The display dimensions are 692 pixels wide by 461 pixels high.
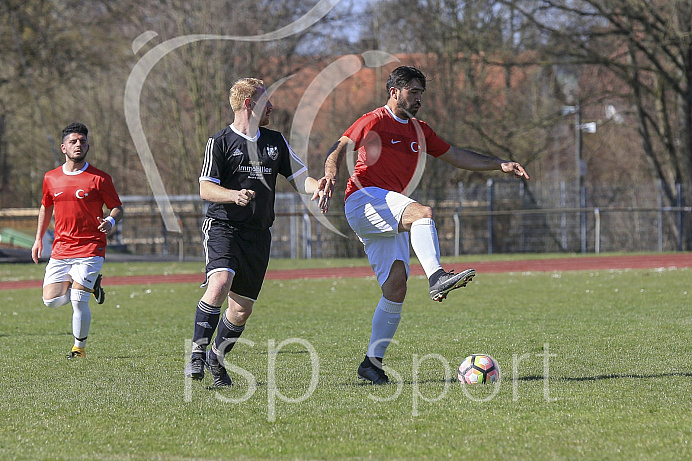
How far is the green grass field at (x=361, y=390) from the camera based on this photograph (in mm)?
4168

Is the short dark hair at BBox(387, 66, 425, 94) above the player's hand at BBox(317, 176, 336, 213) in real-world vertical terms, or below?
above

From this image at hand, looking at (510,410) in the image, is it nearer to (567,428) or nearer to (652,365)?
(567,428)

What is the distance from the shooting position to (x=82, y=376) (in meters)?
6.66

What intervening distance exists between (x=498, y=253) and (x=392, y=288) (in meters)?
24.5

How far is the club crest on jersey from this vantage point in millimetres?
6081

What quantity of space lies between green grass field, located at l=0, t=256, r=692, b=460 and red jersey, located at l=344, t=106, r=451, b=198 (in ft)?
4.74

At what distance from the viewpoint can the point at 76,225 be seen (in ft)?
26.8

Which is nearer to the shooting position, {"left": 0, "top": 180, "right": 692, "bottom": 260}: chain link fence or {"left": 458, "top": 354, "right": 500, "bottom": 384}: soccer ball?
{"left": 458, "top": 354, "right": 500, "bottom": 384}: soccer ball

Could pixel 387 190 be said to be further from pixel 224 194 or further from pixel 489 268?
pixel 489 268

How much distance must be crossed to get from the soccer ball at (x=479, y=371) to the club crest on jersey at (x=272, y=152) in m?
1.98

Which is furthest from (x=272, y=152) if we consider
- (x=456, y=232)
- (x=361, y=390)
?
(x=456, y=232)

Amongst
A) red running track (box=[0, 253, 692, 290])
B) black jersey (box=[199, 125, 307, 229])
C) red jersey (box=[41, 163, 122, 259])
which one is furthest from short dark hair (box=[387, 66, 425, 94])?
red running track (box=[0, 253, 692, 290])

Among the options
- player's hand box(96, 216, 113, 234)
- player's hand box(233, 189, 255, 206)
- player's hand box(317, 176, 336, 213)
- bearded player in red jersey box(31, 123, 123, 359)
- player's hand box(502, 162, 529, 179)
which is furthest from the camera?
bearded player in red jersey box(31, 123, 123, 359)

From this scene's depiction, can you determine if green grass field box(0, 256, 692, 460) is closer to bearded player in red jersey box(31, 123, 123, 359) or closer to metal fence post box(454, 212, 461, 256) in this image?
bearded player in red jersey box(31, 123, 123, 359)
